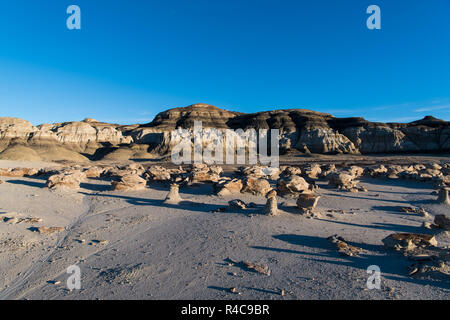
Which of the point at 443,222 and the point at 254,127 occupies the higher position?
the point at 254,127

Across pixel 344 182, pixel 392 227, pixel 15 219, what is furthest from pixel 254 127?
pixel 15 219

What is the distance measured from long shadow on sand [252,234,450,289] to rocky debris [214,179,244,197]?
5848 mm

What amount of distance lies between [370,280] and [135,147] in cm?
6106

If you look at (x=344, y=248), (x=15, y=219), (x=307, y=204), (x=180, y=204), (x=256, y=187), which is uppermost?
(x=256, y=187)

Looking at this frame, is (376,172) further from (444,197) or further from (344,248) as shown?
(344,248)

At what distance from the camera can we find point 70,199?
11.4 m

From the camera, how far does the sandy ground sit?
4.15 metres

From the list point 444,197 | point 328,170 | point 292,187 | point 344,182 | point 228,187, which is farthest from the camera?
point 328,170

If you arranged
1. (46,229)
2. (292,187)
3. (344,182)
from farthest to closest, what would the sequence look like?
(344,182) → (292,187) → (46,229)

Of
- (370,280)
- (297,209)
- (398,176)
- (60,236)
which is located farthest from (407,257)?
(398,176)

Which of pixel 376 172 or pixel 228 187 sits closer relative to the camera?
pixel 228 187

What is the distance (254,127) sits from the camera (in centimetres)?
6575

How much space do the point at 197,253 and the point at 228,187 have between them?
22.1ft

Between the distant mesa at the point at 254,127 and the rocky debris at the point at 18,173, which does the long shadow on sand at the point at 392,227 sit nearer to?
the rocky debris at the point at 18,173
